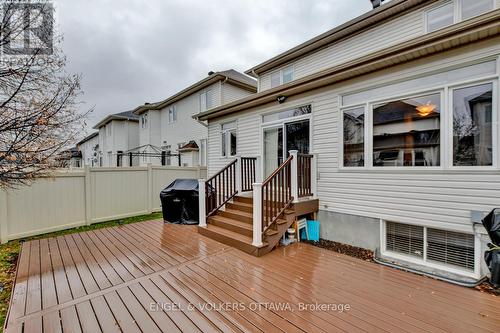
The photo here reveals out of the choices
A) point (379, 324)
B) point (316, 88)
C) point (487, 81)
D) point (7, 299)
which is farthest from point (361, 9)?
point (7, 299)

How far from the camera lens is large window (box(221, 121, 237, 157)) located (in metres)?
7.86

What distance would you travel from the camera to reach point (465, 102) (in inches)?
139

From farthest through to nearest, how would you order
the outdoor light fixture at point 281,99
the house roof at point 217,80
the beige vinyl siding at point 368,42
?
1. the house roof at point 217,80
2. the beige vinyl siding at point 368,42
3. the outdoor light fixture at point 281,99

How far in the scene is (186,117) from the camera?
1402cm

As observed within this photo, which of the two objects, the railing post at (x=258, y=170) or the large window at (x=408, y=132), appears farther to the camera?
the railing post at (x=258, y=170)

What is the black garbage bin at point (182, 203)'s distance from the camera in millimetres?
6398

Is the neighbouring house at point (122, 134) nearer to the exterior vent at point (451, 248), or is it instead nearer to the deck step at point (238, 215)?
the deck step at point (238, 215)

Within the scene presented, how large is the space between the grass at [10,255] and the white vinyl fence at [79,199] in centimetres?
19

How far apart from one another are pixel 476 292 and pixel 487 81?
306 centimetres

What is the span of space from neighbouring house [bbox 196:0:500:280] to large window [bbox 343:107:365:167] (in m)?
0.02

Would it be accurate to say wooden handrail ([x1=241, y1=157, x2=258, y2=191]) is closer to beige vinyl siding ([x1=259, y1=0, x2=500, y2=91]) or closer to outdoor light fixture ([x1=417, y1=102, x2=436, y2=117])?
outdoor light fixture ([x1=417, y1=102, x2=436, y2=117])

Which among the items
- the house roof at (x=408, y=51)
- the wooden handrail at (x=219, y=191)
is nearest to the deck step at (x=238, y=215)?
the wooden handrail at (x=219, y=191)

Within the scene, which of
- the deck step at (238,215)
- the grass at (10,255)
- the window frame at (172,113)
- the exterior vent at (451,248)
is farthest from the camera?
the window frame at (172,113)

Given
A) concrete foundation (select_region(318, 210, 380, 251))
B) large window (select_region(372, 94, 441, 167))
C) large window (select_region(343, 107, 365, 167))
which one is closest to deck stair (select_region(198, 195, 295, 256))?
concrete foundation (select_region(318, 210, 380, 251))
